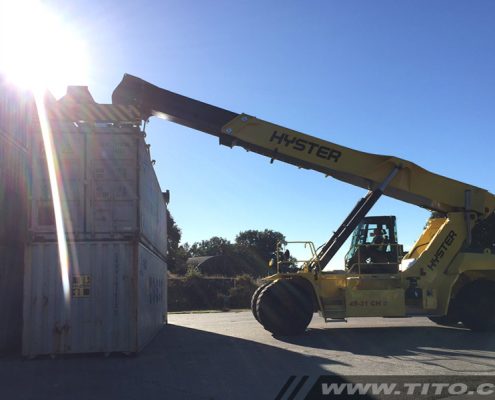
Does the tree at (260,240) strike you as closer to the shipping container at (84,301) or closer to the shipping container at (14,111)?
the shipping container at (14,111)

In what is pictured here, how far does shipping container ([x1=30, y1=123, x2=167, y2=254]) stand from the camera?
10.3 metres

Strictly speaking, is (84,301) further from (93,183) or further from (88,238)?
(93,183)

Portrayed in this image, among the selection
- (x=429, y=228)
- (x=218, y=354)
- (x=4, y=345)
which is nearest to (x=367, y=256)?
(x=429, y=228)

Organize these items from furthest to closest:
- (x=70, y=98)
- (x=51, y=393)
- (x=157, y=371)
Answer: (x=70, y=98)
(x=157, y=371)
(x=51, y=393)

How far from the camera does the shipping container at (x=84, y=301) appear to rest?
9.95 metres

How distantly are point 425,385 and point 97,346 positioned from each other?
19.9 feet

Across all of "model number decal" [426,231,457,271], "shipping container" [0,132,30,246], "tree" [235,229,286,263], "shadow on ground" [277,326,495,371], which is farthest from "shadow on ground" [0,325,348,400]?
"tree" [235,229,286,263]

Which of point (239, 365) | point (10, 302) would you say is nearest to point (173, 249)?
point (10, 302)

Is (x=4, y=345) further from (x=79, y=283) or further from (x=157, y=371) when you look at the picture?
(x=157, y=371)

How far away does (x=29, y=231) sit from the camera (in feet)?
33.1

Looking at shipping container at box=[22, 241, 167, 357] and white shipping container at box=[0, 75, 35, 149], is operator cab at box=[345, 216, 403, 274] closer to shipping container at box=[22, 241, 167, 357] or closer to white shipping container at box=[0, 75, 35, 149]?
shipping container at box=[22, 241, 167, 357]

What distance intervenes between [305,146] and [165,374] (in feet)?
24.6

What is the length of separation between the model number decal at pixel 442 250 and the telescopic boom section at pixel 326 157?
83 cm

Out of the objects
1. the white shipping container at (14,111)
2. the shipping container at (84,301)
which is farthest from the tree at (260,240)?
the shipping container at (84,301)
